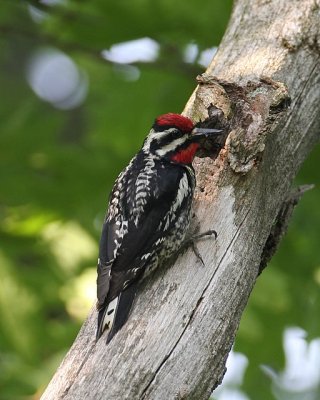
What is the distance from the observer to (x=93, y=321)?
13.4 ft

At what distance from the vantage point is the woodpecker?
13.6 ft

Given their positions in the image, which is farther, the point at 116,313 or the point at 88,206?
A: the point at 88,206

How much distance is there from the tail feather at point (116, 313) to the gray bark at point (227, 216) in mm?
37

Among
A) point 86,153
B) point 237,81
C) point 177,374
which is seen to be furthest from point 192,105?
point 177,374

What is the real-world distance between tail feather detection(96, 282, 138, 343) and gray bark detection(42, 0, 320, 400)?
1.4 inches

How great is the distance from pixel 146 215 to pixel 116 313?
0.71 metres

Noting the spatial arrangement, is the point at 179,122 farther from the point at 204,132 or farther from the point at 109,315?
the point at 109,315

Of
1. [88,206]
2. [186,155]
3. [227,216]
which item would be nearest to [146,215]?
[227,216]

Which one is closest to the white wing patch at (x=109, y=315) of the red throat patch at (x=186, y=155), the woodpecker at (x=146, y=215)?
the woodpecker at (x=146, y=215)

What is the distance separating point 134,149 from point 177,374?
2.83m

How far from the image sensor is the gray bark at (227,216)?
3.76 m

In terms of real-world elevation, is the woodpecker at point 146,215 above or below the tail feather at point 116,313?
above

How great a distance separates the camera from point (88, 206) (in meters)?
6.01

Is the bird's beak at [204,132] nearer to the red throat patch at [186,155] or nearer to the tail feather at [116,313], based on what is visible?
the red throat patch at [186,155]
